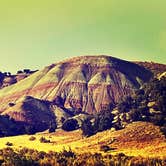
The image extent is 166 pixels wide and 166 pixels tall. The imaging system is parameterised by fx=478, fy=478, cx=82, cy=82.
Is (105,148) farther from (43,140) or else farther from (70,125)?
(70,125)

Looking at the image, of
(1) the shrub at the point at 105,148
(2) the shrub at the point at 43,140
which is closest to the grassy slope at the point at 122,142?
(2) the shrub at the point at 43,140

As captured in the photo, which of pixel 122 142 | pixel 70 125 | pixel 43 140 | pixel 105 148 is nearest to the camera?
pixel 105 148

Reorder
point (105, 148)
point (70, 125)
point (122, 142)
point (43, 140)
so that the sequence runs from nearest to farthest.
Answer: point (105, 148)
point (122, 142)
point (43, 140)
point (70, 125)

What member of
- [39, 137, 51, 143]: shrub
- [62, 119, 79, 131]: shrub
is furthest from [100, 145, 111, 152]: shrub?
[62, 119, 79, 131]: shrub

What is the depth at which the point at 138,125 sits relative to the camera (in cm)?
11275

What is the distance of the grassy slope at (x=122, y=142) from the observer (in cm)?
9744

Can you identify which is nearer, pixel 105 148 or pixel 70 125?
pixel 105 148

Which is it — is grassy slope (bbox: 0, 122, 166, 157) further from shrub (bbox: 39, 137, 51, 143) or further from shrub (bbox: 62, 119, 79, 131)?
shrub (bbox: 62, 119, 79, 131)

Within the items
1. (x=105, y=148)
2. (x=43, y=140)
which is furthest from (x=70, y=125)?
(x=105, y=148)

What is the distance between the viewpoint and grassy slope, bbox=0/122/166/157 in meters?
97.4

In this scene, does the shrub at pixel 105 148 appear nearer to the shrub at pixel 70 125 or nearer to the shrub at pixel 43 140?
the shrub at pixel 43 140

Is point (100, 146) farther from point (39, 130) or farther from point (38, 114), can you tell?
point (38, 114)

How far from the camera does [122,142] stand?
105625 millimetres

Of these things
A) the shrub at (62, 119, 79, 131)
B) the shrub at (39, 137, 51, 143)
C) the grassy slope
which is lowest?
the shrub at (62, 119, 79, 131)
